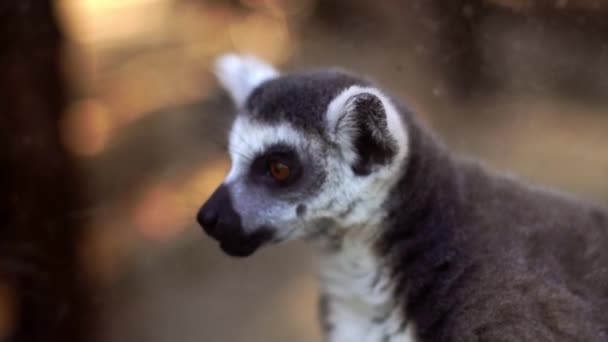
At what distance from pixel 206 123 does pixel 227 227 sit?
139 centimetres

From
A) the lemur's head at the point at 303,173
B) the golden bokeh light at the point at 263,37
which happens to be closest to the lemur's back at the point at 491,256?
the lemur's head at the point at 303,173

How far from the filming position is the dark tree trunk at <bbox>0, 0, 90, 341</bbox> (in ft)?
8.27

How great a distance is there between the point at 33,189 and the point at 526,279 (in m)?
1.74

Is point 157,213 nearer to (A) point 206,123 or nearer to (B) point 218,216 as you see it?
(A) point 206,123

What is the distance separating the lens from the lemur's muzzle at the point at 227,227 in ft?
5.88

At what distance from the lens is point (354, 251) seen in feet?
6.43

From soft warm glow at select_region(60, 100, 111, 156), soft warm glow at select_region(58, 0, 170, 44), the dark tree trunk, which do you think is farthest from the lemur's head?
soft warm glow at select_region(58, 0, 170, 44)

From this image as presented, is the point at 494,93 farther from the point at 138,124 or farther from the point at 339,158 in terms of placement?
the point at 138,124

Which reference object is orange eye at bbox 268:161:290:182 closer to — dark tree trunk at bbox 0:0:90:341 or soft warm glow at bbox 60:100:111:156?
dark tree trunk at bbox 0:0:90:341

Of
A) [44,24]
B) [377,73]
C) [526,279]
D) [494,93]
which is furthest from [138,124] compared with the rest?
[526,279]

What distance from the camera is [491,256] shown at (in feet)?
5.87

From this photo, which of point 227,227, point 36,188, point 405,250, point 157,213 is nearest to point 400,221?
point 405,250

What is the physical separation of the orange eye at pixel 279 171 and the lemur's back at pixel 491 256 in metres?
0.30

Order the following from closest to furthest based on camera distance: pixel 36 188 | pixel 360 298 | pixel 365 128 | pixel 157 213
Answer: pixel 365 128, pixel 360 298, pixel 36 188, pixel 157 213
